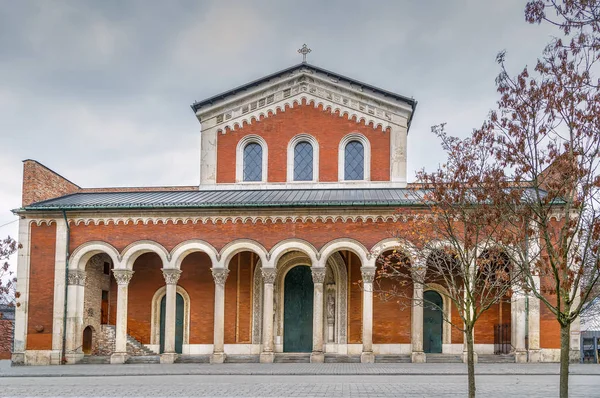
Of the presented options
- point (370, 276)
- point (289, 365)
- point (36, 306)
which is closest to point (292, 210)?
point (370, 276)

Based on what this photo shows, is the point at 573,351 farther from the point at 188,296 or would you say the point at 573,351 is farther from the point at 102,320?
the point at 102,320

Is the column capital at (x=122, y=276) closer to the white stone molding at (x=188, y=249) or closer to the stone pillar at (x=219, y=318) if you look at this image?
the white stone molding at (x=188, y=249)

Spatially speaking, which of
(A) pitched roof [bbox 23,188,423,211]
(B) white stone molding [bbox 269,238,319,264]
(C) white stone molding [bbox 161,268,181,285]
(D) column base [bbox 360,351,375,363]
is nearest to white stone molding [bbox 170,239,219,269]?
(C) white stone molding [bbox 161,268,181,285]

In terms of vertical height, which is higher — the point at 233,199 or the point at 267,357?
the point at 233,199

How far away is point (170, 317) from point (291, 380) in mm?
9019

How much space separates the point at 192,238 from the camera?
1109 inches

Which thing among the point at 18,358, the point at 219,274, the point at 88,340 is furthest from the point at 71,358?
the point at 219,274

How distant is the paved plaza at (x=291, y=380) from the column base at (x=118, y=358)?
1335 mm

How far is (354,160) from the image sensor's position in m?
32.3

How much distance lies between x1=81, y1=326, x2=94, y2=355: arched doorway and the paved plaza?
4176 mm

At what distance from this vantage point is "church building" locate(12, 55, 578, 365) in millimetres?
27250

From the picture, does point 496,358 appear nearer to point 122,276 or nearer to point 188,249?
point 188,249

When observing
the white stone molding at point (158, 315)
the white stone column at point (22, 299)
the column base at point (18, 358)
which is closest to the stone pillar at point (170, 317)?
the white stone molding at point (158, 315)

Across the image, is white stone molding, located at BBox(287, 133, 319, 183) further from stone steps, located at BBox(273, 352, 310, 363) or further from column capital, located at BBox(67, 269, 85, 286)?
column capital, located at BBox(67, 269, 85, 286)
